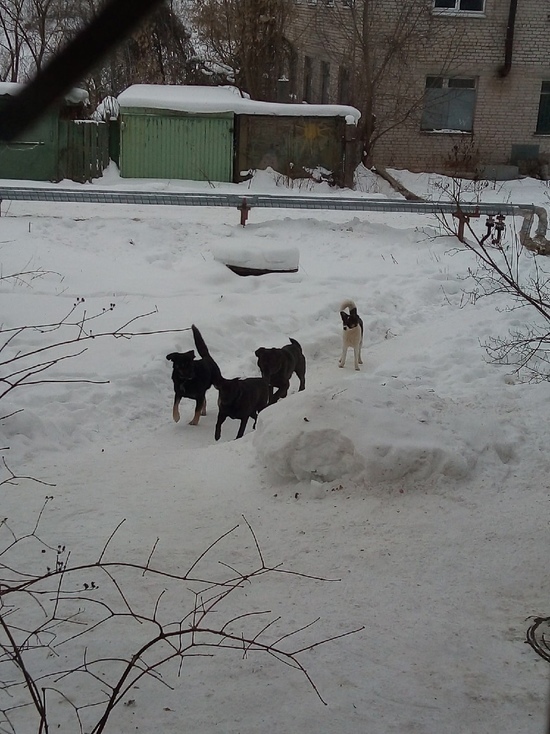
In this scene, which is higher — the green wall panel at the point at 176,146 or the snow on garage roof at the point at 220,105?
the snow on garage roof at the point at 220,105

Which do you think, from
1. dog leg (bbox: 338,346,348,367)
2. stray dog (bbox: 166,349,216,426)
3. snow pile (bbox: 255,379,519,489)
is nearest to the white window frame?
dog leg (bbox: 338,346,348,367)

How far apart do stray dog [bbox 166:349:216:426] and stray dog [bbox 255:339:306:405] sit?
1.78ft

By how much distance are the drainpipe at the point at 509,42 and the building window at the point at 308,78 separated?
22.4 feet

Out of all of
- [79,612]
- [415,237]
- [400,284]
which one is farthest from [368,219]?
[79,612]

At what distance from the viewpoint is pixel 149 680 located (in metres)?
3.93

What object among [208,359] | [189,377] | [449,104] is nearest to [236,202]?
[208,359]

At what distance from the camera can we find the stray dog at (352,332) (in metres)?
9.51

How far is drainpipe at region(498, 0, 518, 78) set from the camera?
82.4 ft

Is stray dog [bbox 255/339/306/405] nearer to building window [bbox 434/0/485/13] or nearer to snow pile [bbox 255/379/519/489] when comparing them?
snow pile [bbox 255/379/519/489]

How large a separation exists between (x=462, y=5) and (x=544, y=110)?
397cm

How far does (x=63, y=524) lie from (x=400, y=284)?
8323 mm

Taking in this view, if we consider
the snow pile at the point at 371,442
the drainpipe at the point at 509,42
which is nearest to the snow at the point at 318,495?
the snow pile at the point at 371,442

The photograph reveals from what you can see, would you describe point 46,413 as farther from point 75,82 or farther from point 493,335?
point 75,82

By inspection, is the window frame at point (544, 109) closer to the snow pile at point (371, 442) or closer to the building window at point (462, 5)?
the building window at point (462, 5)
